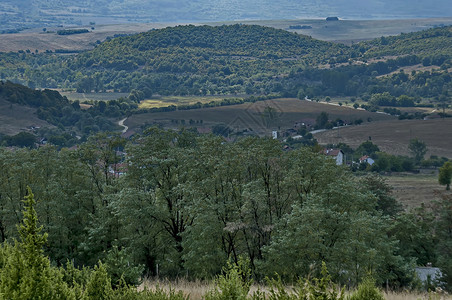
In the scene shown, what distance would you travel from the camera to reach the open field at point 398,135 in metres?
128

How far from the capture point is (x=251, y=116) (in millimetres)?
167125

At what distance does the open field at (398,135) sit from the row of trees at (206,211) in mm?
90972

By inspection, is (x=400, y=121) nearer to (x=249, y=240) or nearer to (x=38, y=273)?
(x=249, y=240)

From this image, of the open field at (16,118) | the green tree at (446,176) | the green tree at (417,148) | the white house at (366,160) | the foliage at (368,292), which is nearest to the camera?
the foliage at (368,292)

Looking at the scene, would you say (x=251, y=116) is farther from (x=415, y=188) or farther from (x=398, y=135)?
(x=415, y=188)

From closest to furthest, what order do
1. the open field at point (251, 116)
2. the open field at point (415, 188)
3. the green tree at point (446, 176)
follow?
1. the open field at point (415, 188)
2. the green tree at point (446, 176)
3. the open field at point (251, 116)

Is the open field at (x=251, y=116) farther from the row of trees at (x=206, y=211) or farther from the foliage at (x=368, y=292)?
the foliage at (x=368, y=292)

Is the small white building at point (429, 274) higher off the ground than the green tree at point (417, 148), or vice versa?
the small white building at point (429, 274)

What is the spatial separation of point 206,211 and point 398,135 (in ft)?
373

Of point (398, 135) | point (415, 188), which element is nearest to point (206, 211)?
point (415, 188)

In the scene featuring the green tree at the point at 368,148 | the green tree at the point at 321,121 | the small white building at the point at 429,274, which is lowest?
the green tree at the point at 321,121

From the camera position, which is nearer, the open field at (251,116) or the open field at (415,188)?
the open field at (415,188)

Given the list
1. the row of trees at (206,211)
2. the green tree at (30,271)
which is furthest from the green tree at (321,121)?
the green tree at (30,271)

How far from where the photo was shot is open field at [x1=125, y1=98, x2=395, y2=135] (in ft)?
508
